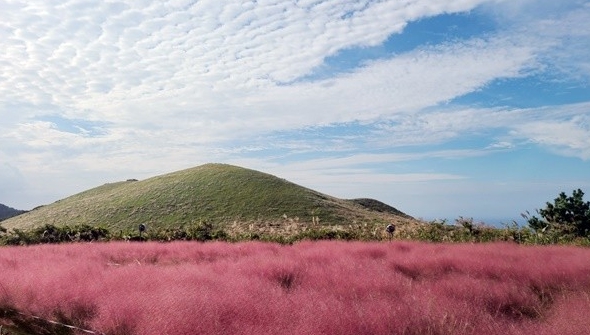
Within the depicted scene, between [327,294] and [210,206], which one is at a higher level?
[210,206]

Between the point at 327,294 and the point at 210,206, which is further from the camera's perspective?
the point at 210,206

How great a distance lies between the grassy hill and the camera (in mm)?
32406

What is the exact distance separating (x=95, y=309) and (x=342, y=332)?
283 centimetres

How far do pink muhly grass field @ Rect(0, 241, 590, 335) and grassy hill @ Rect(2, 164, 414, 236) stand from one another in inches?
814

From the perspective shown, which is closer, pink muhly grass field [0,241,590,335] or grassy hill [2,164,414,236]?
pink muhly grass field [0,241,590,335]

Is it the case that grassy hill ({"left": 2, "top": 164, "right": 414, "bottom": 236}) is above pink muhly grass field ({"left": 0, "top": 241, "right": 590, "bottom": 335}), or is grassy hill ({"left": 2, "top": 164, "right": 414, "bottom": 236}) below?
above

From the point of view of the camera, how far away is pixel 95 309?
5336mm

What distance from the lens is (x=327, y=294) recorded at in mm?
5906

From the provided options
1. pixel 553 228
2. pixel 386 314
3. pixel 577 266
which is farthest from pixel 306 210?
pixel 386 314

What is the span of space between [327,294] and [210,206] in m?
30.3

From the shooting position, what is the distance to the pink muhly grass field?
177 inches

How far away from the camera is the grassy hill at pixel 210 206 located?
32406 millimetres

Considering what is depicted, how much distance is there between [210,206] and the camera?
35.5m

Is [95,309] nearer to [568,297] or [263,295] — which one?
[263,295]
